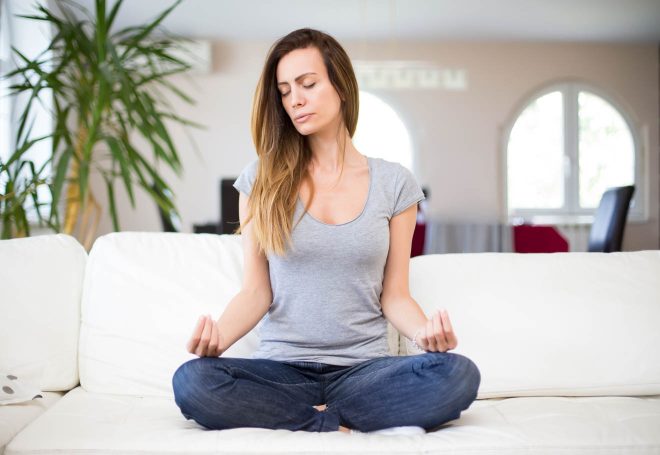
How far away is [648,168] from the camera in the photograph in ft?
24.5

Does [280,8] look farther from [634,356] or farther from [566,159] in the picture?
[634,356]

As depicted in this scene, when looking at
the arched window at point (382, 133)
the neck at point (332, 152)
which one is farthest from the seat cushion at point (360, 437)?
the arched window at point (382, 133)

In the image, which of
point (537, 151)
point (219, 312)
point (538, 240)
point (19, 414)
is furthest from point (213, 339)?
point (537, 151)

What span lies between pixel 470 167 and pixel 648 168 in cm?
191

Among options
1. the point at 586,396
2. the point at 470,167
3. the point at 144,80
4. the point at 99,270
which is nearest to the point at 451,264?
the point at 586,396

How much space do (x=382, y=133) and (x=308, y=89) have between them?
19.2ft

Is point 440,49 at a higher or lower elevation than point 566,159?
higher

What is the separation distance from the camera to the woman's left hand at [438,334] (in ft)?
4.15

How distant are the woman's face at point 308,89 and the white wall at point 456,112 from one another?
551 centimetres

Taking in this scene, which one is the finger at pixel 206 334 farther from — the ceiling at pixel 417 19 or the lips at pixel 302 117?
the ceiling at pixel 417 19

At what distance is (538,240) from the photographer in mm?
4391

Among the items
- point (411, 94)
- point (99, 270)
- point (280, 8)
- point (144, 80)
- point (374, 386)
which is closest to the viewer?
point (374, 386)

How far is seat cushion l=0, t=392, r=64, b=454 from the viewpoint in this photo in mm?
1340

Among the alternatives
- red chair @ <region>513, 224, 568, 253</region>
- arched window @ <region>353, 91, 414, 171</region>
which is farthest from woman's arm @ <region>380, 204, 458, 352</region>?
arched window @ <region>353, 91, 414, 171</region>
